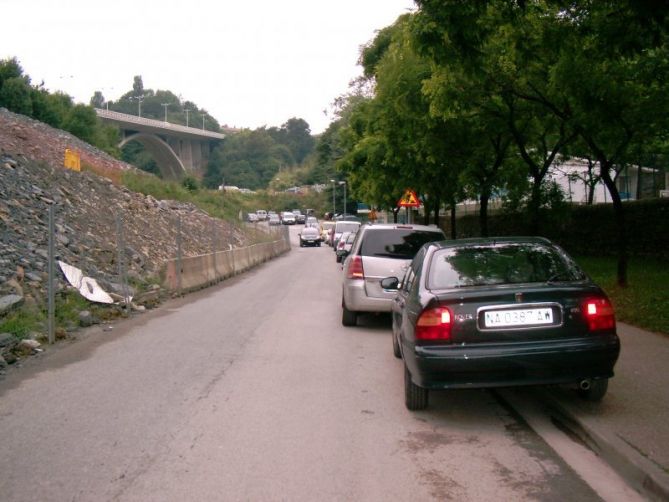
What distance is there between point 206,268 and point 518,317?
14.7 metres

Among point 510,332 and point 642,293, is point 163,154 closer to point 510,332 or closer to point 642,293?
point 642,293

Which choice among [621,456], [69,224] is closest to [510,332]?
[621,456]

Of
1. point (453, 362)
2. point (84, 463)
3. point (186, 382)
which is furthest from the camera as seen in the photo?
point (186, 382)

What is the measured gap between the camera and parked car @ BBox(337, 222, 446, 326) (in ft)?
36.6

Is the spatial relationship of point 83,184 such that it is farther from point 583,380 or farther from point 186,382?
point 583,380

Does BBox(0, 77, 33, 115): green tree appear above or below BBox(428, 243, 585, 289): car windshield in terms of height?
above

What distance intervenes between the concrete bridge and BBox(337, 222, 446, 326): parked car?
5649 cm

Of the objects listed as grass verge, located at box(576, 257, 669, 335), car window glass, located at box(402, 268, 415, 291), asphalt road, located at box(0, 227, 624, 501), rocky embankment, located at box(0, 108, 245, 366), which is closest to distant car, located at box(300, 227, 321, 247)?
rocky embankment, located at box(0, 108, 245, 366)

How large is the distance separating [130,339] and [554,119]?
10.7 m

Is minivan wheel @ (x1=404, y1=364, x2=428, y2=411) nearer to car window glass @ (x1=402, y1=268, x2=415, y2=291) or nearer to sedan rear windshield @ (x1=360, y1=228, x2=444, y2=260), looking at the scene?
car window glass @ (x1=402, y1=268, x2=415, y2=291)

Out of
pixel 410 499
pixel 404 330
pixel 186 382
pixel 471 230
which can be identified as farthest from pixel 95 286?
pixel 471 230

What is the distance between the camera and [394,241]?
37.3 feet

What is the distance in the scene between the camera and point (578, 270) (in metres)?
6.25

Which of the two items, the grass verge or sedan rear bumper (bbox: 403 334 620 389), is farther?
the grass verge
